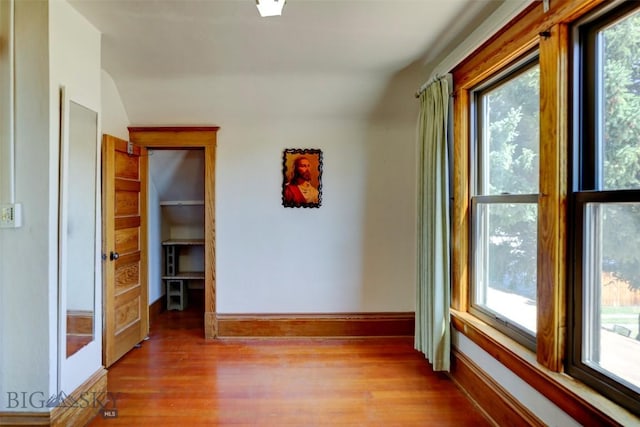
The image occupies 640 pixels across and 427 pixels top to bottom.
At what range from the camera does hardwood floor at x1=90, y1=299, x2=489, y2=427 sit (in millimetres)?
2023

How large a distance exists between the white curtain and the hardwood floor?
0.98ft

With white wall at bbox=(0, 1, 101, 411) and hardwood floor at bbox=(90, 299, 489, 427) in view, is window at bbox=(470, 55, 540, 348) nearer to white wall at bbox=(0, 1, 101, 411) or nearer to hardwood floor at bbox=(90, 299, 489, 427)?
hardwood floor at bbox=(90, 299, 489, 427)

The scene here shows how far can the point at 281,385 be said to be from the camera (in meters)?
2.38

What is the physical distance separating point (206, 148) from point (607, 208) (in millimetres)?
3000

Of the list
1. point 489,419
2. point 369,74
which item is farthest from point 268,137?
point 489,419

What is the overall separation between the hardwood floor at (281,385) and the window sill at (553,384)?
1.58 feet

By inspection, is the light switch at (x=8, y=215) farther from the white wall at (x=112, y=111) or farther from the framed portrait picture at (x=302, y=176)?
the framed portrait picture at (x=302, y=176)

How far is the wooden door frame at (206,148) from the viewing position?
3154mm

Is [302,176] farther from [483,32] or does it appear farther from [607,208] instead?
[607,208]

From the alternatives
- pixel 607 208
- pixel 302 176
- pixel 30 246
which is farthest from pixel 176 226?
pixel 607 208

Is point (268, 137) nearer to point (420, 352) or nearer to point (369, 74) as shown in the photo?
point (369, 74)

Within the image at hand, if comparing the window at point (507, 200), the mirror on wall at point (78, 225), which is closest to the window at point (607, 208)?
the window at point (507, 200)

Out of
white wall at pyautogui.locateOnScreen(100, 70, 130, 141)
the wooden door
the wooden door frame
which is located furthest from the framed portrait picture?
white wall at pyautogui.locateOnScreen(100, 70, 130, 141)

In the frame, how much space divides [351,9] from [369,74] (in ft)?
2.87
